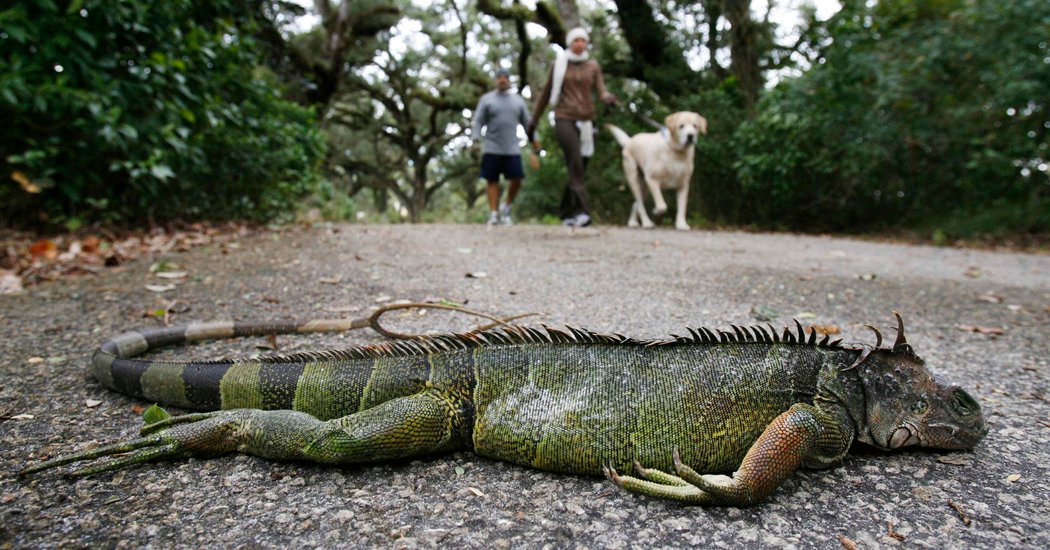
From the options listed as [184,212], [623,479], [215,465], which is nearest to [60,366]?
[215,465]

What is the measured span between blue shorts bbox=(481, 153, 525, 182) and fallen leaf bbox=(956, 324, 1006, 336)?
5.97 metres

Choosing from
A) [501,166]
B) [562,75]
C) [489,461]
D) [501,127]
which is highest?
[562,75]

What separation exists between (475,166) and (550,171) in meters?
11.7

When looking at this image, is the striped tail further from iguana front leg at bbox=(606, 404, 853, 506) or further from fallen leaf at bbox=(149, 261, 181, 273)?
fallen leaf at bbox=(149, 261, 181, 273)

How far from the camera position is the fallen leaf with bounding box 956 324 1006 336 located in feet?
12.2

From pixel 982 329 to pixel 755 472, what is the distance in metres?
3.16

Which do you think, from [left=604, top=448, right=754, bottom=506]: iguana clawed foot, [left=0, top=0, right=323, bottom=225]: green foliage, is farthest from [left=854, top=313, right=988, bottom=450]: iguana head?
[left=0, top=0, right=323, bottom=225]: green foliage

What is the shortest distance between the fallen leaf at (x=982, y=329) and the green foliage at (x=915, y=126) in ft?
19.7

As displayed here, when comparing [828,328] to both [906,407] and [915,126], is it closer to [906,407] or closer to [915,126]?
[906,407]

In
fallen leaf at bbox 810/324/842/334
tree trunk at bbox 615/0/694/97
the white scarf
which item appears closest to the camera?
fallen leaf at bbox 810/324/842/334

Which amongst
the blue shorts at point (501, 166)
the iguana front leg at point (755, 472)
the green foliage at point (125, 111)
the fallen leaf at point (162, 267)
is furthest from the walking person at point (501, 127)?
the iguana front leg at point (755, 472)

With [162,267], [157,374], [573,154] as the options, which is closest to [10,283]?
[162,267]

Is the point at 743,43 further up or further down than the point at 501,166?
further up

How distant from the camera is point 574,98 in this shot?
27.0 ft
